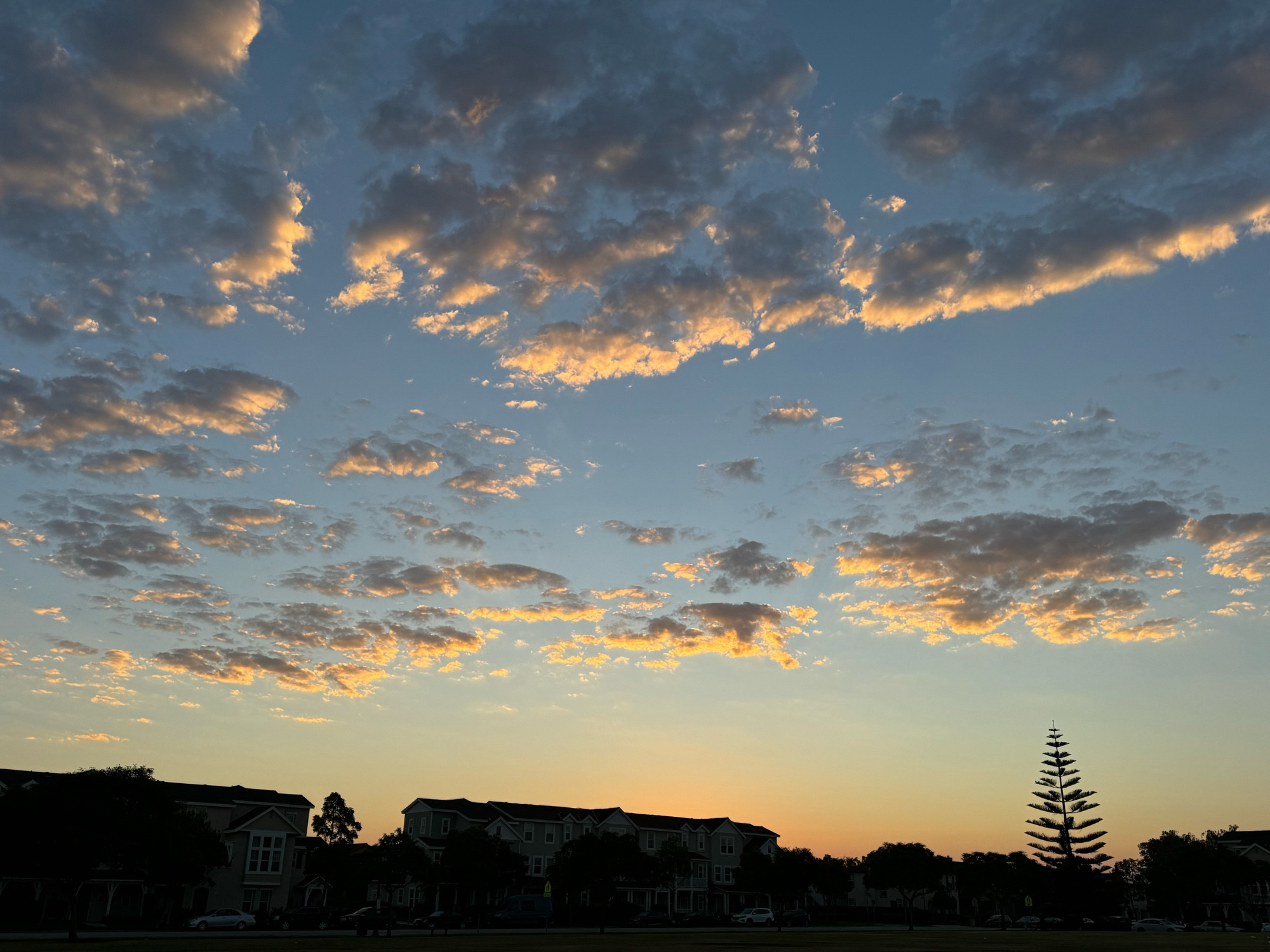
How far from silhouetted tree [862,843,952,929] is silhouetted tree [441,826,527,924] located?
43.7 m

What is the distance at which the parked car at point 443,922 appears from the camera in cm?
7581

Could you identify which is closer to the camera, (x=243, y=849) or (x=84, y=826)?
(x=84, y=826)

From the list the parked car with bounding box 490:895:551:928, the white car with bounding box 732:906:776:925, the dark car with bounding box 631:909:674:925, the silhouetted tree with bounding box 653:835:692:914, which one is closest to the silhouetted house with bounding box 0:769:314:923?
the parked car with bounding box 490:895:551:928

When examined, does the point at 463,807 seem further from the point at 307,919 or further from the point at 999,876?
the point at 999,876

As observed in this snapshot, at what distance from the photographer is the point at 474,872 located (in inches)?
3342

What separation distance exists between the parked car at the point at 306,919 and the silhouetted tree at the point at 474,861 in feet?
Answer: 36.2

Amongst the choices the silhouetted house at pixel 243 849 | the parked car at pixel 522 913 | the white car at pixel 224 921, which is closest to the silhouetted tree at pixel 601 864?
the parked car at pixel 522 913

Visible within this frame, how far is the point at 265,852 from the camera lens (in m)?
81.7

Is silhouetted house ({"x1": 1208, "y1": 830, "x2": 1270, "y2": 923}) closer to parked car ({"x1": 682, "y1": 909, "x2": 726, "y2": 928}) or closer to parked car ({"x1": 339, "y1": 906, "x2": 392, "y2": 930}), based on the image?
parked car ({"x1": 682, "y1": 909, "x2": 726, "y2": 928})

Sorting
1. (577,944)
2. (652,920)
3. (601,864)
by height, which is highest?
(601,864)

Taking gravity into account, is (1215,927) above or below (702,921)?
below

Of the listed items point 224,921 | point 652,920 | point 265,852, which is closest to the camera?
point 224,921

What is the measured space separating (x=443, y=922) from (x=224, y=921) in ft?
61.3

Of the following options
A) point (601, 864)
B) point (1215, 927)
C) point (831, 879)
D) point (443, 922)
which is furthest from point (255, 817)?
point (1215, 927)
